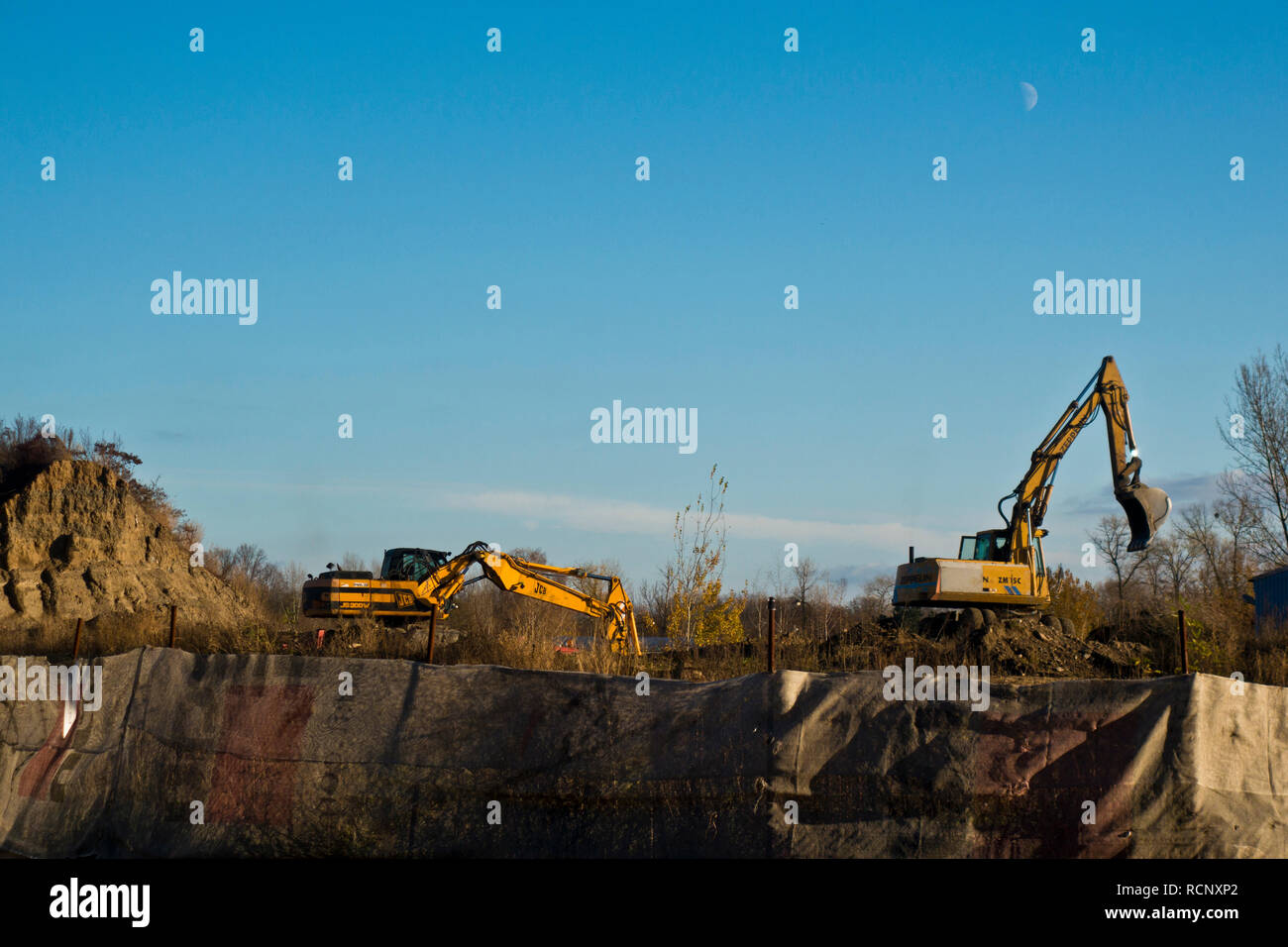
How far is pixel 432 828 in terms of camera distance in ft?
37.5

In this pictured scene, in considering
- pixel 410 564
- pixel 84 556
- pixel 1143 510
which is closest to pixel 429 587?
pixel 410 564

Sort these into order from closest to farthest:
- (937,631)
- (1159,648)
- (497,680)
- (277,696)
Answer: (497,680) < (277,696) < (1159,648) < (937,631)

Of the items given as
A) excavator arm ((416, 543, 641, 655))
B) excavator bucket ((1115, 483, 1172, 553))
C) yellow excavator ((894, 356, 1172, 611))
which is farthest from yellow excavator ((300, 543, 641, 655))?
excavator bucket ((1115, 483, 1172, 553))

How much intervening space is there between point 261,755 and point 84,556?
73.1ft

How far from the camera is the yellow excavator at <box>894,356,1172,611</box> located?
20.9 meters

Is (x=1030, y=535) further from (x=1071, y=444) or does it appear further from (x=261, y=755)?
(x=261, y=755)

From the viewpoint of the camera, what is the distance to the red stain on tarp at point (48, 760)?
14977mm

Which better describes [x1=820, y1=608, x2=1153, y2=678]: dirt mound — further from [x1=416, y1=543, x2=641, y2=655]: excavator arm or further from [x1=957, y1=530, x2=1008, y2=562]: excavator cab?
[x1=416, y1=543, x2=641, y2=655]: excavator arm

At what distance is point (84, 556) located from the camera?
31625 millimetres

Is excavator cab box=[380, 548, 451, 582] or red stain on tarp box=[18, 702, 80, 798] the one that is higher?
excavator cab box=[380, 548, 451, 582]

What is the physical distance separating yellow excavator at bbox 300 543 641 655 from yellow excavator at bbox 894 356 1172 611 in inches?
306
